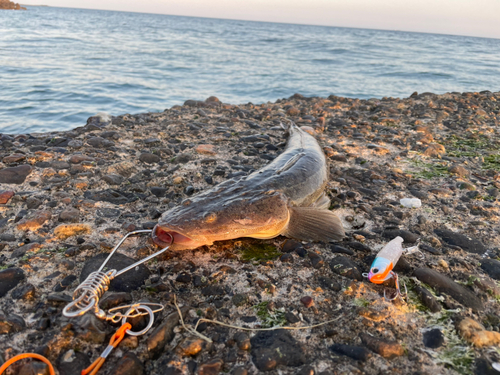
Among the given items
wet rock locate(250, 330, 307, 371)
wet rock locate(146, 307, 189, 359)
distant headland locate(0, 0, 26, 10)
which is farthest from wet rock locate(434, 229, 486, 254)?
distant headland locate(0, 0, 26, 10)

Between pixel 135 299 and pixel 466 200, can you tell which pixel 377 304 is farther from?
pixel 466 200

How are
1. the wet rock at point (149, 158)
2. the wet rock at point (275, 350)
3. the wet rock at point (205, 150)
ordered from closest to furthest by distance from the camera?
the wet rock at point (275, 350) → the wet rock at point (149, 158) → the wet rock at point (205, 150)

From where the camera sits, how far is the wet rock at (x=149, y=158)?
473 centimetres

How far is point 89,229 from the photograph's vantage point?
125 inches

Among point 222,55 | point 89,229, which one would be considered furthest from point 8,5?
point 89,229

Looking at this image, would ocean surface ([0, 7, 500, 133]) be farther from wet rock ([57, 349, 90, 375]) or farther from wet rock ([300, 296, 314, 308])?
wet rock ([300, 296, 314, 308])

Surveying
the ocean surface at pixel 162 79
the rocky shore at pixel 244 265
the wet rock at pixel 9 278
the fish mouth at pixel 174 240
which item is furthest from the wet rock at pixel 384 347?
the ocean surface at pixel 162 79

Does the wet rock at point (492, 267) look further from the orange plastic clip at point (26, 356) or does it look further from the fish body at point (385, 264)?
the orange plastic clip at point (26, 356)

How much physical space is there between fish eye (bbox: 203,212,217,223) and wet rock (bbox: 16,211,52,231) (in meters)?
1.69

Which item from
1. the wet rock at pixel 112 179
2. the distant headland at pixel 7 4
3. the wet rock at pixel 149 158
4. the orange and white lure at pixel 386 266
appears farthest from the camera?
the distant headland at pixel 7 4

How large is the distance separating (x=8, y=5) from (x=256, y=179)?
11641 centimetres

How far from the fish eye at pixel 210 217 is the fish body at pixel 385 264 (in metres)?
1.36

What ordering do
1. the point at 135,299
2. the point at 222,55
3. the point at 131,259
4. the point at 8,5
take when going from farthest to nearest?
1. the point at 8,5
2. the point at 222,55
3. the point at 131,259
4. the point at 135,299

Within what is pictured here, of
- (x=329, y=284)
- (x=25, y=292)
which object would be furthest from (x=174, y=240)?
(x=329, y=284)
